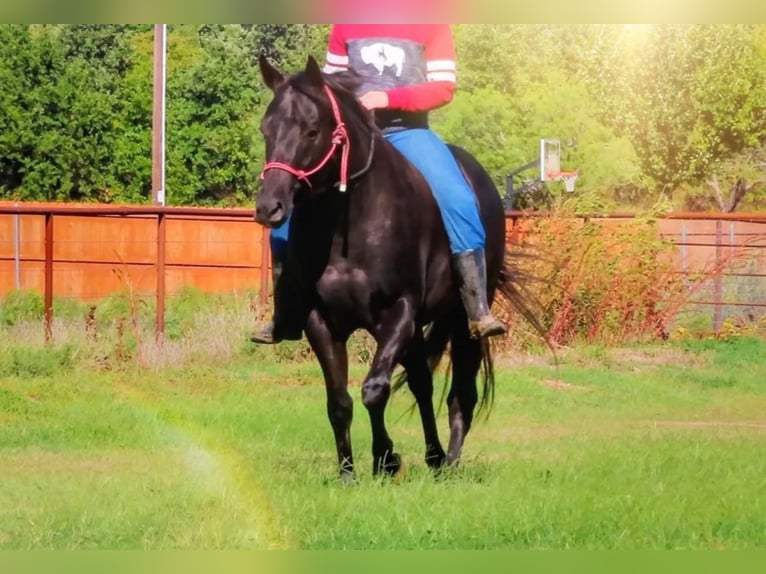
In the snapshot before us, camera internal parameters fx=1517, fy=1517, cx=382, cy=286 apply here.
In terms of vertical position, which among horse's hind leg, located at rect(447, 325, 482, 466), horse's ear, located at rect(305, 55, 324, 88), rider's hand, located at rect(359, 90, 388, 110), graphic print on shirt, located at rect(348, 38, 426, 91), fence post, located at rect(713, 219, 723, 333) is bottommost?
horse's hind leg, located at rect(447, 325, 482, 466)

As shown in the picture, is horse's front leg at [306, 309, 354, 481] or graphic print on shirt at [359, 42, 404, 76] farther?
graphic print on shirt at [359, 42, 404, 76]

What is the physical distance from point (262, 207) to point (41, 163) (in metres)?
2.16

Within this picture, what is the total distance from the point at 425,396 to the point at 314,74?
160 cm

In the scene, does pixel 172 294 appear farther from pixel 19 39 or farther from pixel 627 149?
pixel 627 149

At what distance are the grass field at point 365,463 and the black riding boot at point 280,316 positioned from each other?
0.53m

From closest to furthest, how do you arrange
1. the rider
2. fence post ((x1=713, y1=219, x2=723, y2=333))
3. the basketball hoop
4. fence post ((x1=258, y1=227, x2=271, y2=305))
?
1. the rider
2. the basketball hoop
3. fence post ((x1=258, y1=227, x2=271, y2=305))
4. fence post ((x1=713, y1=219, x2=723, y2=333))

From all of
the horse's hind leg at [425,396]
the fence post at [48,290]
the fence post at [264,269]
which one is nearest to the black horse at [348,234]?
the horse's hind leg at [425,396]

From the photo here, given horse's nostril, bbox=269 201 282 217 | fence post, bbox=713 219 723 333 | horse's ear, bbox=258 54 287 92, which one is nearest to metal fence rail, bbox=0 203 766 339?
fence post, bbox=713 219 723 333

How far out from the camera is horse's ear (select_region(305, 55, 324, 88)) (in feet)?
17.1

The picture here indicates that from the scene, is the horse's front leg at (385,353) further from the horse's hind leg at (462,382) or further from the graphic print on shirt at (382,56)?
the graphic print on shirt at (382,56)

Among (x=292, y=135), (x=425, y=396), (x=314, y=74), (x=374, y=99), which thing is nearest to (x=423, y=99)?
(x=374, y=99)

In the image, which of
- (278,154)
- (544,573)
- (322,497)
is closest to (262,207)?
(278,154)

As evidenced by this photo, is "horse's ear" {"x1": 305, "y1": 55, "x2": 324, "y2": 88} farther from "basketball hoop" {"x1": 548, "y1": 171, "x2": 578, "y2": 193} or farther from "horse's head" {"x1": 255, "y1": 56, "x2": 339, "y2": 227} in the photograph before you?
"basketball hoop" {"x1": 548, "y1": 171, "x2": 578, "y2": 193}

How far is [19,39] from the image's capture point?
6.56m
